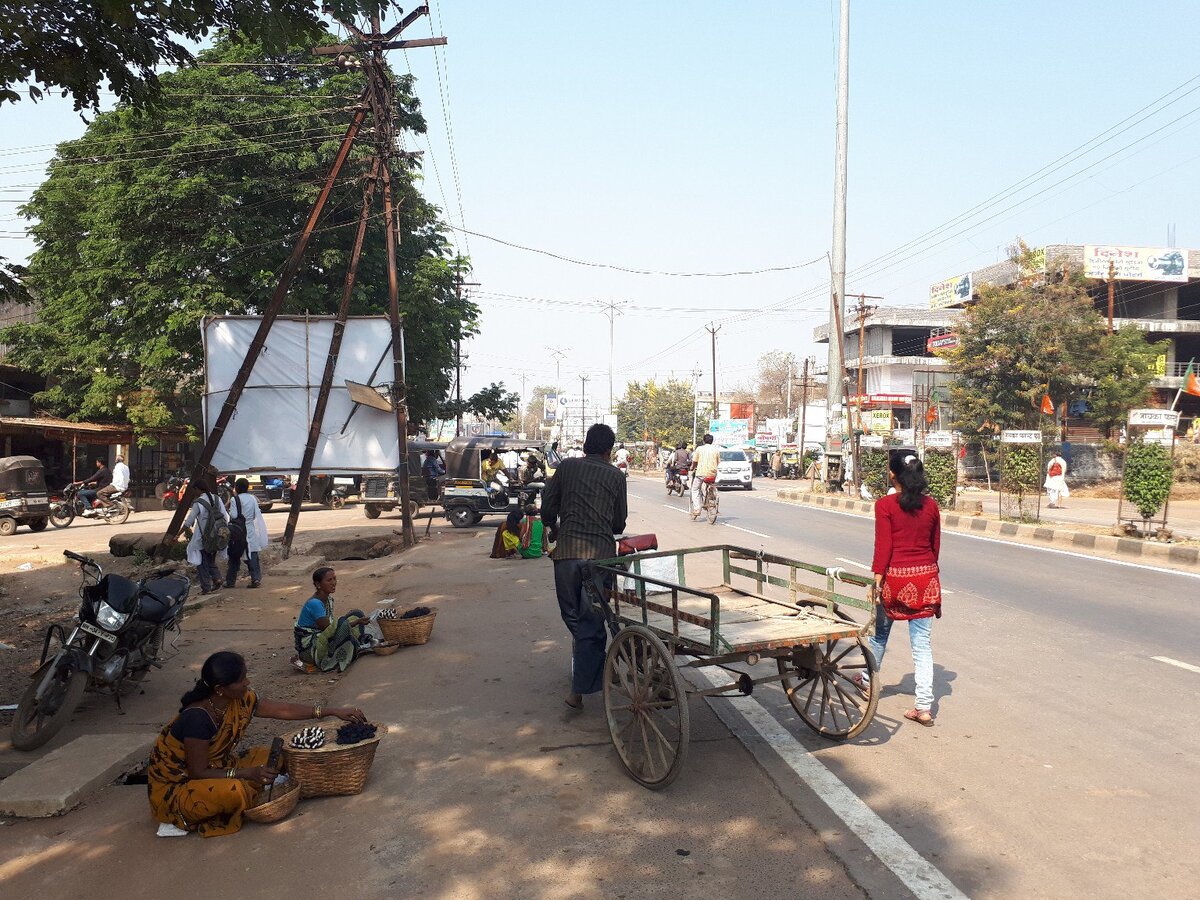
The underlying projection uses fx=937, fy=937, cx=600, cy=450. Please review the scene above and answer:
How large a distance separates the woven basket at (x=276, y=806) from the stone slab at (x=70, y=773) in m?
1.04

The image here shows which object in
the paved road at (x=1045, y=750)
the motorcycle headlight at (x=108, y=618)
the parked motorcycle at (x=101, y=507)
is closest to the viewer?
the paved road at (x=1045, y=750)

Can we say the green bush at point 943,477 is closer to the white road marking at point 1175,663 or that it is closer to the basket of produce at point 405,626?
the white road marking at point 1175,663

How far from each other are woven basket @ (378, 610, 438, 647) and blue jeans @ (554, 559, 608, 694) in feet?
8.64

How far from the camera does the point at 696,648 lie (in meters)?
4.91

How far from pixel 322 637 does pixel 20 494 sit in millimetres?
16817

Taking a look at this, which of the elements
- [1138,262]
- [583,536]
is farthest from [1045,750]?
[1138,262]

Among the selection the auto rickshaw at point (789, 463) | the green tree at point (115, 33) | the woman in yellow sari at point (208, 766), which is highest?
the green tree at point (115, 33)

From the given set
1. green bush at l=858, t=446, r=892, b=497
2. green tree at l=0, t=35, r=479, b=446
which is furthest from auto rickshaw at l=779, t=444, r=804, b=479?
green tree at l=0, t=35, r=479, b=446

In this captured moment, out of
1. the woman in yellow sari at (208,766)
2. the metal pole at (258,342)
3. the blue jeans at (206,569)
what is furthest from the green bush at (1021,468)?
the woman in yellow sari at (208,766)

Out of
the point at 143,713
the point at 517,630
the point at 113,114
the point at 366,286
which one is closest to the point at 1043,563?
the point at 517,630

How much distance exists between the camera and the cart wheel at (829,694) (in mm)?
5262

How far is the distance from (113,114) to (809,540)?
2161 centimetres

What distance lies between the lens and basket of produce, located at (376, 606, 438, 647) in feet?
26.7

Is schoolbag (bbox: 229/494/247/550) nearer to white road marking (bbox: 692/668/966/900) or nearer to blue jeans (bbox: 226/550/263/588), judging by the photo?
blue jeans (bbox: 226/550/263/588)
